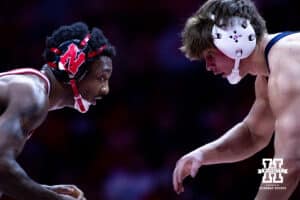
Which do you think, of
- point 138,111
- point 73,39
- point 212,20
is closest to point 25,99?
point 73,39

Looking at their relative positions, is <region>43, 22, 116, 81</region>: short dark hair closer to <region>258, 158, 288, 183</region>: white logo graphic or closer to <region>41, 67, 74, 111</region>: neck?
<region>41, 67, 74, 111</region>: neck

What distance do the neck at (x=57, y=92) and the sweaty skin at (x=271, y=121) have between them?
711mm

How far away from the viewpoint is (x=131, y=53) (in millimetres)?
6594

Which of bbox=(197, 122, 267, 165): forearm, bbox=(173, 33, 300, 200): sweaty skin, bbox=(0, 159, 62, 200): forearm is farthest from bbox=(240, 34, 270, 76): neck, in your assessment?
bbox=(0, 159, 62, 200): forearm

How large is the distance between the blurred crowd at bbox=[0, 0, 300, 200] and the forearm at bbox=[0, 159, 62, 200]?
2696 mm

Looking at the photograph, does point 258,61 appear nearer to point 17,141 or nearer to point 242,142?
point 242,142

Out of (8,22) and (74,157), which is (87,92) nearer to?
(74,157)

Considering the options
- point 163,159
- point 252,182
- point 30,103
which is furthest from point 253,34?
point 163,159

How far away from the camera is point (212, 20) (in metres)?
3.55

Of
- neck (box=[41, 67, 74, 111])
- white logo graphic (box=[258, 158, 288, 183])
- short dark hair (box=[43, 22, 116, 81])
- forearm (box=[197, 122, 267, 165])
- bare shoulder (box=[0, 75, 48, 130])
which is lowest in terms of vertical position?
forearm (box=[197, 122, 267, 165])

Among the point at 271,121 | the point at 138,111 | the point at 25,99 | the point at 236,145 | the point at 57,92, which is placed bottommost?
the point at 138,111

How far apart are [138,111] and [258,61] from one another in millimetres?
2891

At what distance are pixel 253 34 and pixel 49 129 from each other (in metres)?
3.25

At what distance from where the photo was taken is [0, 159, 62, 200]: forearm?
2945 mm
